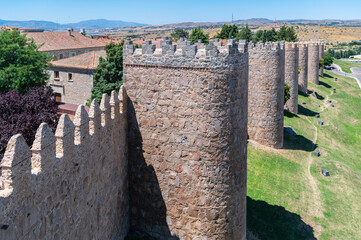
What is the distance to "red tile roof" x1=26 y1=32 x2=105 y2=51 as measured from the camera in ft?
185

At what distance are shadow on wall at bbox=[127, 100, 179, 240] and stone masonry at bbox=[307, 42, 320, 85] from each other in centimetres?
4942

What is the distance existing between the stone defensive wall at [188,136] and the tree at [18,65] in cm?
1414

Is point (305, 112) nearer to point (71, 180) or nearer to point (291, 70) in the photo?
point (291, 70)

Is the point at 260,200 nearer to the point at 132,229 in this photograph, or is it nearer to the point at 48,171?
the point at 132,229

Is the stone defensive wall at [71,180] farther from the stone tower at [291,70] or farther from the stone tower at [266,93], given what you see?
the stone tower at [291,70]

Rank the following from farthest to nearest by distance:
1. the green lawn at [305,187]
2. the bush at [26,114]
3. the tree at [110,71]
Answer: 1. the tree at [110,71]
2. the green lawn at [305,187]
3. the bush at [26,114]

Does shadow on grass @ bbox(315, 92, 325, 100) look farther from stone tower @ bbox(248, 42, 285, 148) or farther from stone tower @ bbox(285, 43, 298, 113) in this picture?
stone tower @ bbox(248, 42, 285, 148)

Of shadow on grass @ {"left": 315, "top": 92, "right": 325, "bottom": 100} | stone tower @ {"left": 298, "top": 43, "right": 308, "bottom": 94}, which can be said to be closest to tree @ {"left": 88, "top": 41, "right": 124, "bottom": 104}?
stone tower @ {"left": 298, "top": 43, "right": 308, "bottom": 94}

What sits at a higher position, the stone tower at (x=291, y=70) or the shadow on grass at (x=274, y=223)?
the stone tower at (x=291, y=70)

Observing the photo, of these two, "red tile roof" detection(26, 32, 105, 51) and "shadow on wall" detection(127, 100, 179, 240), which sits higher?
"red tile roof" detection(26, 32, 105, 51)

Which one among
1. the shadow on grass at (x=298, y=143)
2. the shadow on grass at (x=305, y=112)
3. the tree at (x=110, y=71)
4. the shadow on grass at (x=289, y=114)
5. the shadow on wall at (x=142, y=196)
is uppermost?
the tree at (x=110, y=71)

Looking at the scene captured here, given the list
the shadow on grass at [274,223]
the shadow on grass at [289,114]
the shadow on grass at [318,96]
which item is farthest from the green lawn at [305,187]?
the shadow on grass at [318,96]

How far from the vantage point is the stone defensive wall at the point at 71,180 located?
5953mm

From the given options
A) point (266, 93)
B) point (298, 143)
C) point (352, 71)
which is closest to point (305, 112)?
point (298, 143)
